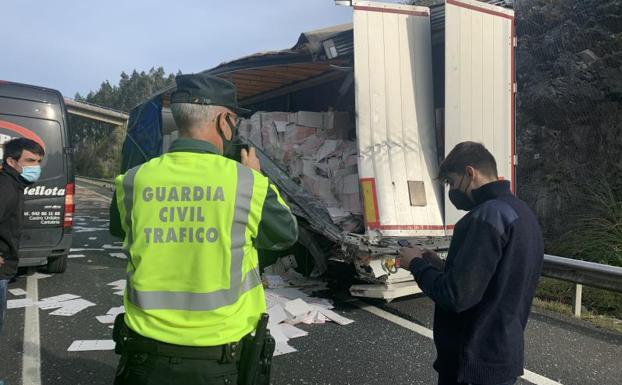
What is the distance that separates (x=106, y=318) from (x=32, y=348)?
2.66ft

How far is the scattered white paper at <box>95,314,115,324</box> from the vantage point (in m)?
4.48

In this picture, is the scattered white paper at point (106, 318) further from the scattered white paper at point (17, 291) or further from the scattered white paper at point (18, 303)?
the scattered white paper at point (17, 291)

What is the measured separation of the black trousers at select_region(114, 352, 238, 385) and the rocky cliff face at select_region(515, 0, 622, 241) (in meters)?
7.26

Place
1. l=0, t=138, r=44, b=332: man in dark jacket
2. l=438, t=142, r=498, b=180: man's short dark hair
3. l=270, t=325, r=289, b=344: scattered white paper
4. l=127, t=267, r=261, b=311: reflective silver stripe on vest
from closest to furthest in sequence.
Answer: l=127, t=267, r=261, b=311: reflective silver stripe on vest < l=438, t=142, r=498, b=180: man's short dark hair < l=0, t=138, r=44, b=332: man in dark jacket < l=270, t=325, r=289, b=344: scattered white paper

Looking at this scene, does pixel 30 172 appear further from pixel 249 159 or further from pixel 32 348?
pixel 249 159

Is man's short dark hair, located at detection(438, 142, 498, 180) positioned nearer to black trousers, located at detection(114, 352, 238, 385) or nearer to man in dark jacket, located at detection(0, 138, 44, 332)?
black trousers, located at detection(114, 352, 238, 385)

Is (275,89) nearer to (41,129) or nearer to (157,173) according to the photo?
(41,129)

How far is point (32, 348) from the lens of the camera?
3.80m

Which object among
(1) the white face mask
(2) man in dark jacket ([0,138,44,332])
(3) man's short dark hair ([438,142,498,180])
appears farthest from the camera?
(1) the white face mask

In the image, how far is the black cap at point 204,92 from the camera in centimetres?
167

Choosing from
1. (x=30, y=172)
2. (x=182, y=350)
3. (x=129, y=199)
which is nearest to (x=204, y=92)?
(x=129, y=199)

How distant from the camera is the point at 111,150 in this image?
51.2m

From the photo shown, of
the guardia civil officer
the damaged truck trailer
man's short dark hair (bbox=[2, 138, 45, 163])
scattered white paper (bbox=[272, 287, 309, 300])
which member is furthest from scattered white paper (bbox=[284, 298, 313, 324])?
the guardia civil officer

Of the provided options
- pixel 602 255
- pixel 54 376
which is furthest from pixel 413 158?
pixel 54 376
